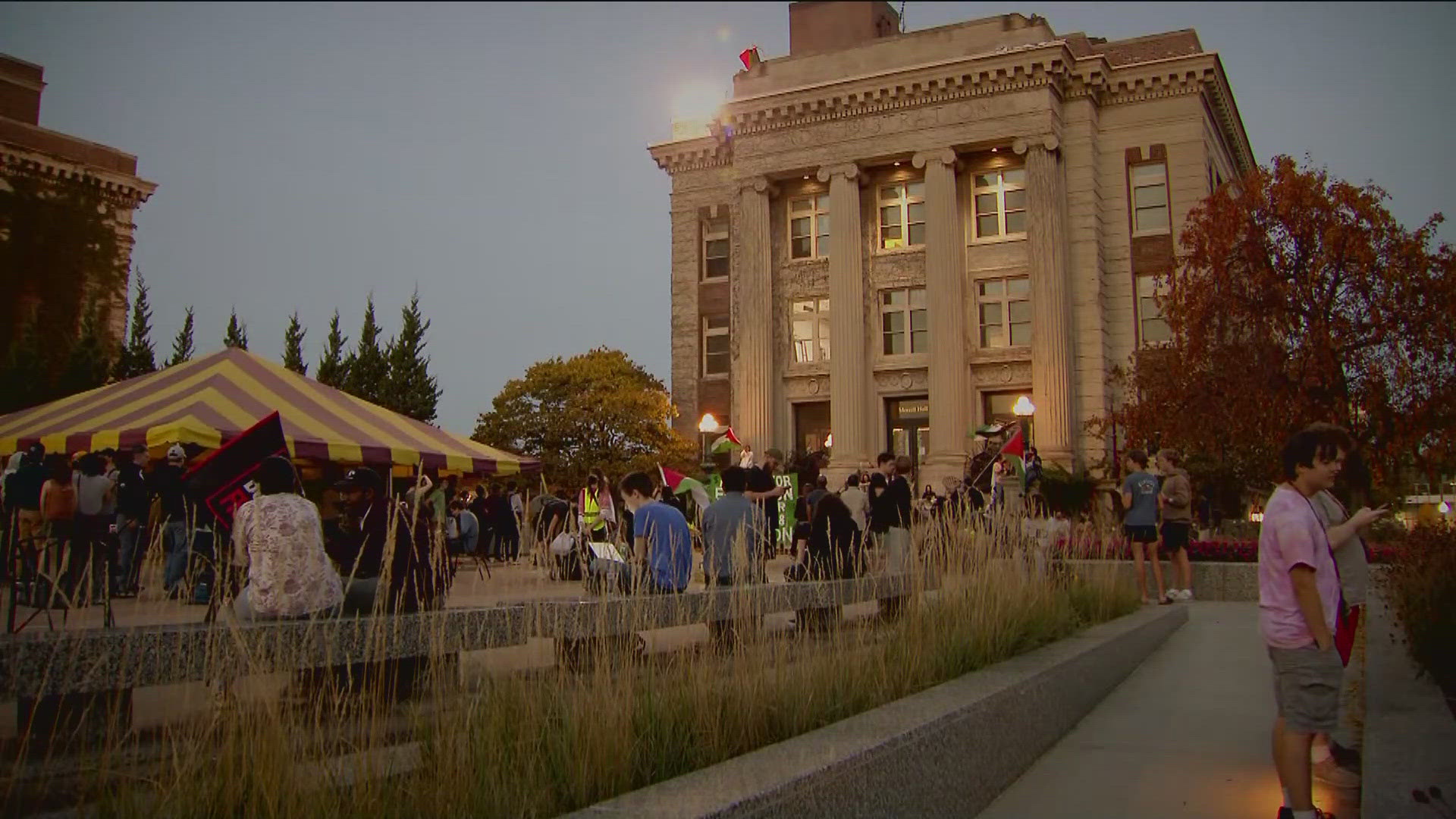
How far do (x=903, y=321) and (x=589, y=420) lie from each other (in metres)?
12.8

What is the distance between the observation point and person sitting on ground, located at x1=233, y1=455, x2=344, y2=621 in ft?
18.2

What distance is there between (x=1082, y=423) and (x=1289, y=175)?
40.5ft

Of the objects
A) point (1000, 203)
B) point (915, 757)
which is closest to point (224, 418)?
point (915, 757)

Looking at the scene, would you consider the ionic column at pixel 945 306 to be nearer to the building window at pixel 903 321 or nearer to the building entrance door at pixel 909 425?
the building window at pixel 903 321

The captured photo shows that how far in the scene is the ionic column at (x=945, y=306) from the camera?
32.2 metres

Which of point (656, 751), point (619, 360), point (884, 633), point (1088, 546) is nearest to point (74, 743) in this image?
point (656, 751)

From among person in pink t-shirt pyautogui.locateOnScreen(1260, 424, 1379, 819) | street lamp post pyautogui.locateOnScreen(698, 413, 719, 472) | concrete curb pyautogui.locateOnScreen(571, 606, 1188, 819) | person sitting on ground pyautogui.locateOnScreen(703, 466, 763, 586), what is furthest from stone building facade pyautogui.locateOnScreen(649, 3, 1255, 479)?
person in pink t-shirt pyautogui.locateOnScreen(1260, 424, 1379, 819)

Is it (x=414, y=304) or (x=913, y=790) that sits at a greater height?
(x=414, y=304)

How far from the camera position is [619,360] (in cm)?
4350

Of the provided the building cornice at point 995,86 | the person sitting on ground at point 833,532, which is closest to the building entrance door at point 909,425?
the building cornice at point 995,86

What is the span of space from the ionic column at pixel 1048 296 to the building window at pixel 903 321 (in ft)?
12.8

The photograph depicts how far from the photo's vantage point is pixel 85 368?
34312 millimetres

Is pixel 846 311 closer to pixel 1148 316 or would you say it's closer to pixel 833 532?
pixel 1148 316

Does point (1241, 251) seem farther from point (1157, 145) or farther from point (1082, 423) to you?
point (1157, 145)
